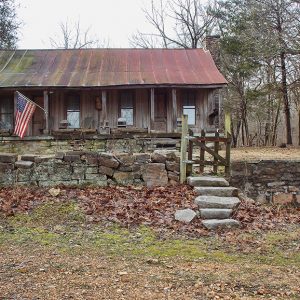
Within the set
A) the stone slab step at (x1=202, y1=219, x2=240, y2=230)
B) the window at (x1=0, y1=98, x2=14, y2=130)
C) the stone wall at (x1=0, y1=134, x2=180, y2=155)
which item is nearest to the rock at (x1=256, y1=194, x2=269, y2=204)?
the stone slab step at (x1=202, y1=219, x2=240, y2=230)

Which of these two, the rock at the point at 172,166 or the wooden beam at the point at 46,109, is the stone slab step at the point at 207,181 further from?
the wooden beam at the point at 46,109

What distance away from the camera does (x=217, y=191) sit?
897 cm

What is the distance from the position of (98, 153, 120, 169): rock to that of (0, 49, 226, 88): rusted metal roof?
8.45 metres

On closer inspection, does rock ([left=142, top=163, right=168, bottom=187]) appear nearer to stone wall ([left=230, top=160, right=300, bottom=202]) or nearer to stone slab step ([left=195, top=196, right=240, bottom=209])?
stone slab step ([left=195, top=196, right=240, bottom=209])

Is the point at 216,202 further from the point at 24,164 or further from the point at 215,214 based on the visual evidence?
the point at 24,164

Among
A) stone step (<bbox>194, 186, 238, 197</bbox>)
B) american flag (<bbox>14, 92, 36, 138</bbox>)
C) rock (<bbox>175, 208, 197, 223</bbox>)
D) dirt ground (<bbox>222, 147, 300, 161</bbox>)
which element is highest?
american flag (<bbox>14, 92, 36, 138</bbox>)

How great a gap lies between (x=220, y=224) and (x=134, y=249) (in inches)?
76.0

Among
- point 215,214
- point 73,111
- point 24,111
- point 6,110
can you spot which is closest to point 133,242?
point 215,214

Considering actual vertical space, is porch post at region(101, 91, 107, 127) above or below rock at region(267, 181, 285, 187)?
above

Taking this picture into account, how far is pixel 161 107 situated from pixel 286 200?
962cm

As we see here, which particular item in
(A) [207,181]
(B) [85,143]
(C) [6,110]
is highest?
(C) [6,110]

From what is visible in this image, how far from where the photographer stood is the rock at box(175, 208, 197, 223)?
7645mm

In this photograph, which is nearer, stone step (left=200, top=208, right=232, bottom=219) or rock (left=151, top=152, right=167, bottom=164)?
stone step (left=200, top=208, right=232, bottom=219)

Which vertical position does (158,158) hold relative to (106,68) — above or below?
below
